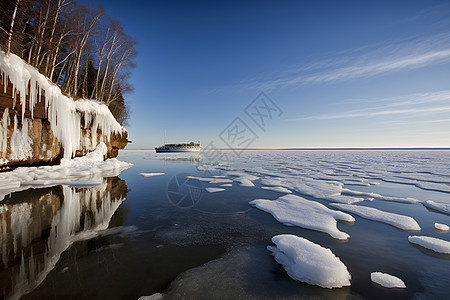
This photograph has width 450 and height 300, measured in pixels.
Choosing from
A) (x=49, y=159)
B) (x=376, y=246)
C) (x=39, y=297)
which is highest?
(x=49, y=159)

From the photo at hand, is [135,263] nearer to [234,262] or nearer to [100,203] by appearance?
[234,262]

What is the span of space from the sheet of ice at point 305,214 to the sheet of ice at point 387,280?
3.59ft

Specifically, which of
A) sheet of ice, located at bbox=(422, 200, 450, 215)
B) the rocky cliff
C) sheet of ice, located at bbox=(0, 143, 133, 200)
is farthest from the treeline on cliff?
sheet of ice, located at bbox=(422, 200, 450, 215)

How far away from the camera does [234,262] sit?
100 inches

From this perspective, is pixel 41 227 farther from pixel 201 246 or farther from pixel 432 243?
pixel 432 243

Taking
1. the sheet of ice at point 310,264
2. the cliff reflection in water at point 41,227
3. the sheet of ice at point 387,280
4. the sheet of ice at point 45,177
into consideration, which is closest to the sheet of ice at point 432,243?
the sheet of ice at point 387,280

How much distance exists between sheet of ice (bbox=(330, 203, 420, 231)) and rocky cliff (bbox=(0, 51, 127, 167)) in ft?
43.4

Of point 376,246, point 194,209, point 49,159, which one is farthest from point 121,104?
point 376,246

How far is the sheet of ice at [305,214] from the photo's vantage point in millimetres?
3744

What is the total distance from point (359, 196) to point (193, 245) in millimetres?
6389

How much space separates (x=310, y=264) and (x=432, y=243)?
2.57 meters

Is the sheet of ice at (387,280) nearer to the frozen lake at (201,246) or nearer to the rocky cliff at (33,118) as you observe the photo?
the frozen lake at (201,246)

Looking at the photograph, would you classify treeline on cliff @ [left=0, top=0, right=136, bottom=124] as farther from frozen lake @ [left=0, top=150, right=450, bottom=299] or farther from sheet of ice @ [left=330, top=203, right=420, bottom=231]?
sheet of ice @ [left=330, top=203, right=420, bottom=231]

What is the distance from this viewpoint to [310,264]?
2.36 meters
